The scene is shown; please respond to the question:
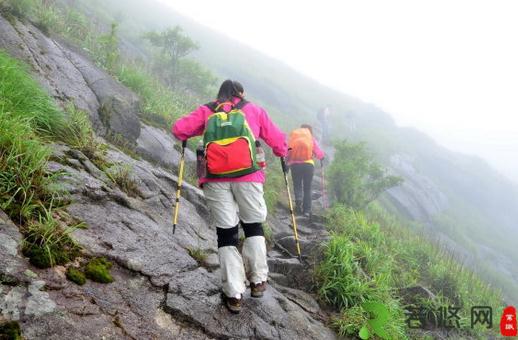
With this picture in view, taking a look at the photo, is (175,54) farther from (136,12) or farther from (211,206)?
(136,12)

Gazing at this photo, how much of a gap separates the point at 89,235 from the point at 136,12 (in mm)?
48971

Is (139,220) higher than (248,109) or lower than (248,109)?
lower

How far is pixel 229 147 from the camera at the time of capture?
4.41 meters

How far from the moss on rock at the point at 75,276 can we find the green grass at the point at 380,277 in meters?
3.48

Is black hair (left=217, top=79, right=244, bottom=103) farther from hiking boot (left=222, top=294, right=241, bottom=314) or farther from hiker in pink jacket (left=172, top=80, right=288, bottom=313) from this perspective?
hiking boot (left=222, top=294, right=241, bottom=314)

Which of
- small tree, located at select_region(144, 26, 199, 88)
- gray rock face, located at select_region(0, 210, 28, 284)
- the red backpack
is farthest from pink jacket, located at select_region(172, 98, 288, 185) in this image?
small tree, located at select_region(144, 26, 199, 88)

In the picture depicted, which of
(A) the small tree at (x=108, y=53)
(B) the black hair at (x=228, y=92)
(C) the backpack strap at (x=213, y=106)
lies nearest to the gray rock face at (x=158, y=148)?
(A) the small tree at (x=108, y=53)

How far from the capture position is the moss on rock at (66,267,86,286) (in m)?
3.55

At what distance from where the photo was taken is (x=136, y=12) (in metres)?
46.8

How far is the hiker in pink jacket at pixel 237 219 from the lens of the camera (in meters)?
4.33

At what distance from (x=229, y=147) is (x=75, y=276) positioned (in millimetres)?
2059

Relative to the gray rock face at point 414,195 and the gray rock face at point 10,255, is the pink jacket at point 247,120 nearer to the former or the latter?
the gray rock face at point 10,255

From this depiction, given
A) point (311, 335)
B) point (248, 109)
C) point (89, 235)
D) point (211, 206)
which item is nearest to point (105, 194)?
point (89, 235)

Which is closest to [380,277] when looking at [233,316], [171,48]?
[233,316]
